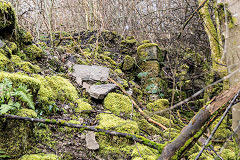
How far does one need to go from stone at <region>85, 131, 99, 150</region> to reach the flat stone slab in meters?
2.37

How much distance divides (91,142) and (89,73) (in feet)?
9.21

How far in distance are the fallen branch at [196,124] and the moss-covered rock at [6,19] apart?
4275mm

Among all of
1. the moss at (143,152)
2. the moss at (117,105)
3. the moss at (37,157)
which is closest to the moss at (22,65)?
the moss at (117,105)

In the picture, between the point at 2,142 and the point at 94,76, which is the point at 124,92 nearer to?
the point at 94,76

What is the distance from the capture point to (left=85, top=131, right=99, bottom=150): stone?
106 inches

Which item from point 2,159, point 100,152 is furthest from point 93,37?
point 2,159

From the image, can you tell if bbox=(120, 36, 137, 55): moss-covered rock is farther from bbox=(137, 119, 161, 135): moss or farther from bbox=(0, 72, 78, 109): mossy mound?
bbox=(137, 119, 161, 135): moss

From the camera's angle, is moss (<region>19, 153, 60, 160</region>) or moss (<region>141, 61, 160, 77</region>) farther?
moss (<region>141, 61, 160, 77</region>)

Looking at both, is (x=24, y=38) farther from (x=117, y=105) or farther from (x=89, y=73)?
(x=117, y=105)

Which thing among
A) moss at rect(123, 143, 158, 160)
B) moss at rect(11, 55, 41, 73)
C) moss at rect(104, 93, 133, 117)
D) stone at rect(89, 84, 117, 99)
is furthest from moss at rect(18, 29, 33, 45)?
moss at rect(123, 143, 158, 160)

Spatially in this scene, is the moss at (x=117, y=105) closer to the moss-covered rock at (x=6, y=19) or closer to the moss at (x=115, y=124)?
the moss at (x=115, y=124)

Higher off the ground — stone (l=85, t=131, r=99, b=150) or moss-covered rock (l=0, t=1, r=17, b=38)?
moss-covered rock (l=0, t=1, r=17, b=38)

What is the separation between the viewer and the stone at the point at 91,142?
8.87ft

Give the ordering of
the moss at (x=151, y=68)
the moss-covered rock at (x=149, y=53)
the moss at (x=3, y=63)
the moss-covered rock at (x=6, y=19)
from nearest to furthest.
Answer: the moss at (x=3, y=63), the moss-covered rock at (x=6, y=19), the moss at (x=151, y=68), the moss-covered rock at (x=149, y=53)
